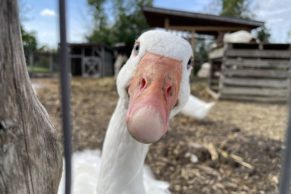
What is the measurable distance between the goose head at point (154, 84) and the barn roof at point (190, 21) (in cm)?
516

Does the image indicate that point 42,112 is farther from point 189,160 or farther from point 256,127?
point 256,127

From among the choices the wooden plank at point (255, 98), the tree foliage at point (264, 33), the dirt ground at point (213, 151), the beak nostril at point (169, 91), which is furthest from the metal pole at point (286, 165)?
the wooden plank at point (255, 98)

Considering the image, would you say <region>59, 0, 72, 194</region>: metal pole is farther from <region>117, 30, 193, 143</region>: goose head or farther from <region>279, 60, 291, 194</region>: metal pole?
<region>279, 60, 291, 194</region>: metal pole

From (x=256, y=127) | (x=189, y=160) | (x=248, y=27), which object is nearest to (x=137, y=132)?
(x=189, y=160)

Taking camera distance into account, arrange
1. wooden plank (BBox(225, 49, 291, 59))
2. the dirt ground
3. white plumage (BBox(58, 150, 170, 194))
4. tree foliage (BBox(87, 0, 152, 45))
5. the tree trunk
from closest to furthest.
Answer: the tree trunk → white plumage (BBox(58, 150, 170, 194)) → the dirt ground → wooden plank (BBox(225, 49, 291, 59)) → tree foliage (BBox(87, 0, 152, 45))

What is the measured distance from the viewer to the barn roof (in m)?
6.86

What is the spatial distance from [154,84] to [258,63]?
7151 millimetres

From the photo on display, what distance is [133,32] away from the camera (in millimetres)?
20828

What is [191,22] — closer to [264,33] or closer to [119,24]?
[264,33]

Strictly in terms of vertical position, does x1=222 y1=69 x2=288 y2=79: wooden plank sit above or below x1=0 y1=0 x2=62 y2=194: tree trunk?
below

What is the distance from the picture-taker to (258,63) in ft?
25.6

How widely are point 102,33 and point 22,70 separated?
2386cm

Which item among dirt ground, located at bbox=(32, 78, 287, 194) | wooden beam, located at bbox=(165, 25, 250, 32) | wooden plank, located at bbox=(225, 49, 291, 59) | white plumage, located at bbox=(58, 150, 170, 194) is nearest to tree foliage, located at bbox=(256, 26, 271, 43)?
wooden beam, located at bbox=(165, 25, 250, 32)

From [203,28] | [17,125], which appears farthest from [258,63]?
[17,125]
